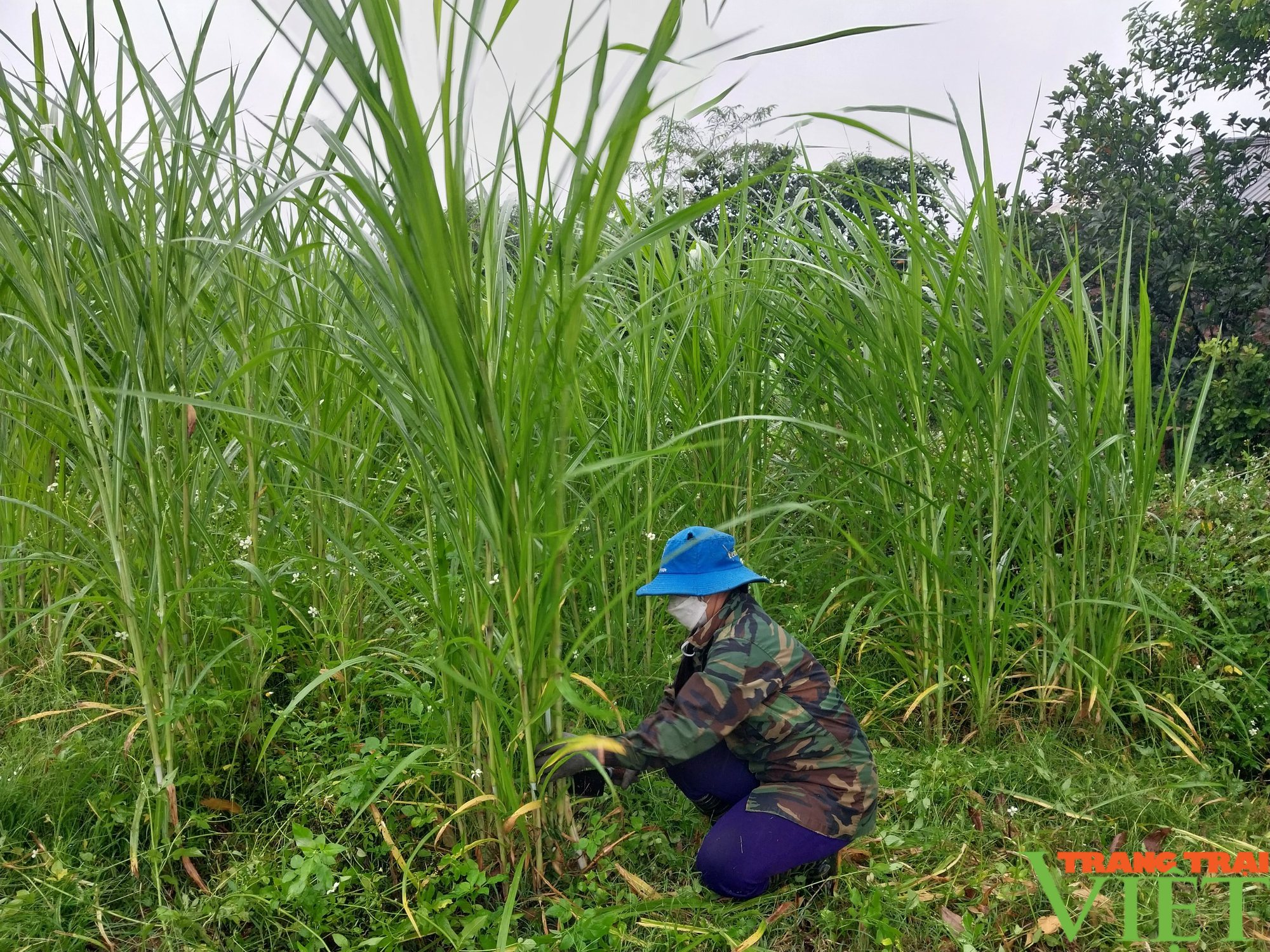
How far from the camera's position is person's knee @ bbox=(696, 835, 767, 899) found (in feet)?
5.74

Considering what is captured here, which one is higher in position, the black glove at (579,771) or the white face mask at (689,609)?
the white face mask at (689,609)

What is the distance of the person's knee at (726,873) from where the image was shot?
175 centimetres

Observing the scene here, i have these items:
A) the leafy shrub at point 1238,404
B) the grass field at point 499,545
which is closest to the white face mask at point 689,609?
the grass field at point 499,545

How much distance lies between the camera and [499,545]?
1.33 meters

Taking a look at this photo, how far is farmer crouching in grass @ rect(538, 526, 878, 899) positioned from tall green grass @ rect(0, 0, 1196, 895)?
241mm

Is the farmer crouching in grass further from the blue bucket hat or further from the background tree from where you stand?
the background tree

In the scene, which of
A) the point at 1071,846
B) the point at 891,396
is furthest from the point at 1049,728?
the point at 891,396

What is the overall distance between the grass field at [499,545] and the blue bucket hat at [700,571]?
187 millimetres

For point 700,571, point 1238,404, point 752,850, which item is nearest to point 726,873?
point 752,850

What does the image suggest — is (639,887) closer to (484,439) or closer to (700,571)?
(700,571)

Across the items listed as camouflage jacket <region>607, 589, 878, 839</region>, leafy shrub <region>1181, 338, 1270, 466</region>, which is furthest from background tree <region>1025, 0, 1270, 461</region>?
camouflage jacket <region>607, 589, 878, 839</region>

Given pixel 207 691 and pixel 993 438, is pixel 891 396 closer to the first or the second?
pixel 993 438

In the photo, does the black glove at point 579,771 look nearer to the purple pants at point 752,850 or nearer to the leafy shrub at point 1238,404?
the purple pants at point 752,850

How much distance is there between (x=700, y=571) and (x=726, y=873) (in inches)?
24.3
